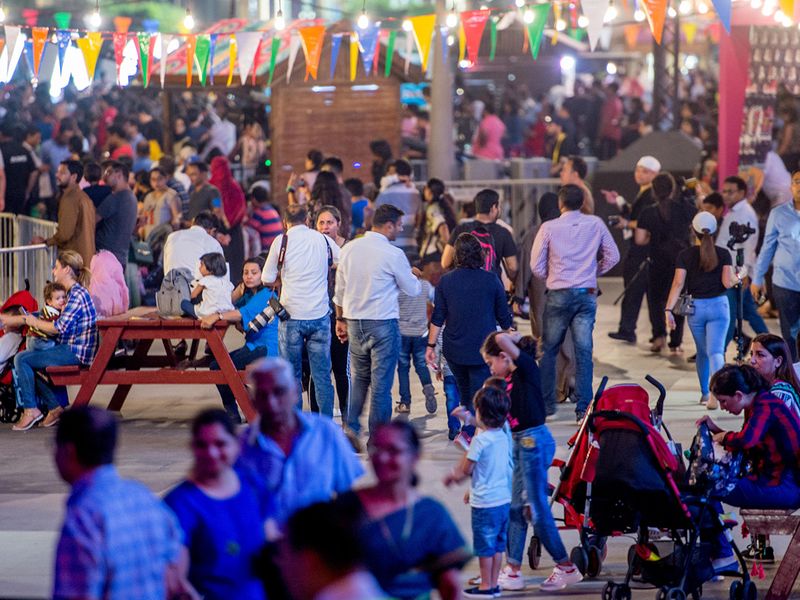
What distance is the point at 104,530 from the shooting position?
4.72 metres

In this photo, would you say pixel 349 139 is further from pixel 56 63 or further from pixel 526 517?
pixel 526 517

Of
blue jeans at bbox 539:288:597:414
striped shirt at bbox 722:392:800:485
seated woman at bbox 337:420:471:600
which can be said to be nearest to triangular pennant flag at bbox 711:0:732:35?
blue jeans at bbox 539:288:597:414

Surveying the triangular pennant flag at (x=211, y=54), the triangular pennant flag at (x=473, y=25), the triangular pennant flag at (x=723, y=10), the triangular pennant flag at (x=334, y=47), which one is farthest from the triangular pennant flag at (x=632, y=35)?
the triangular pennant flag at (x=723, y=10)

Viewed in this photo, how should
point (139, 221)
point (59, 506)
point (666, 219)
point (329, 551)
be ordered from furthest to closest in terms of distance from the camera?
1. point (139, 221)
2. point (666, 219)
3. point (59, 506)
4. point (329, 551)

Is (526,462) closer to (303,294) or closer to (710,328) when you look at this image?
(303,294)

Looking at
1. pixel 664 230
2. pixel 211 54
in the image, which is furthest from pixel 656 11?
pixel 211 54

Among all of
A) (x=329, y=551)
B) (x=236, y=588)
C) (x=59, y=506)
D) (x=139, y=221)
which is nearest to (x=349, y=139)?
(x=139, y=221)

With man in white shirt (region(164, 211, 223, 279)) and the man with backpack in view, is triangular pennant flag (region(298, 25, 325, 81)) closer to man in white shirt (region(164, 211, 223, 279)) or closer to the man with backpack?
man in white shirt (region(164, 211, 223, 279))

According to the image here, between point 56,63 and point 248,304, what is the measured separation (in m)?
6.03

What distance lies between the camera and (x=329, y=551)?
12.6 feet

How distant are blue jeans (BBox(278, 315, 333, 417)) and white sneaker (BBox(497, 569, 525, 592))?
3.24 meters

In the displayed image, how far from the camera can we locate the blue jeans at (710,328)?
468 inches

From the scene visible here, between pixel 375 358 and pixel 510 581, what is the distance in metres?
2.96

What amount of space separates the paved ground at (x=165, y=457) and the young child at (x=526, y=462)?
0.11 meters
